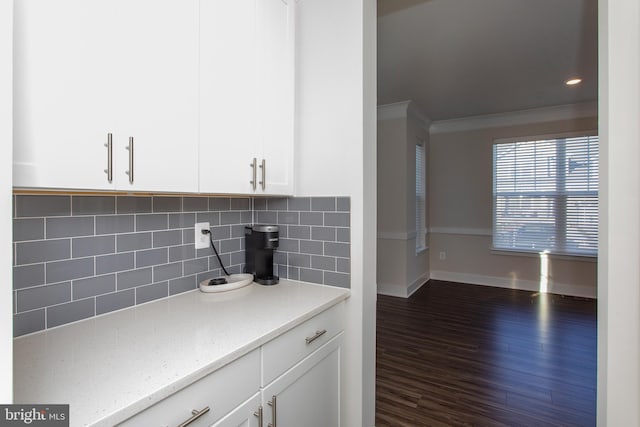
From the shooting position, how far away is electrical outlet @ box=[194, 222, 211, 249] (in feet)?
4.99

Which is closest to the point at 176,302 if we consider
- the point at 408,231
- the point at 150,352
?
the point at 150,352

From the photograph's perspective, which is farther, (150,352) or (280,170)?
(280,170)

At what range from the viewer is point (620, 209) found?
1.09 m

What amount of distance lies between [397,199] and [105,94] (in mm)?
3952

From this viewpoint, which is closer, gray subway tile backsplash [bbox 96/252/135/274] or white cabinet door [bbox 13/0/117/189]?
white cabinet door [bbox 13/0/117/189]

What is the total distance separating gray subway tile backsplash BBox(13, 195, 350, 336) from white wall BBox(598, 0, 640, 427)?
39.3 inches

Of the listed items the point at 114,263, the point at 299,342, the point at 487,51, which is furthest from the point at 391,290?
the point at 114,263

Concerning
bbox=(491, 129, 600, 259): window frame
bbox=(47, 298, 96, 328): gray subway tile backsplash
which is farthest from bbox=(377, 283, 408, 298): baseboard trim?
bbox=(47, 298, 96, 328): gray subway tile backsplash

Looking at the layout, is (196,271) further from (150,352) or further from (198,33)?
(198,33)

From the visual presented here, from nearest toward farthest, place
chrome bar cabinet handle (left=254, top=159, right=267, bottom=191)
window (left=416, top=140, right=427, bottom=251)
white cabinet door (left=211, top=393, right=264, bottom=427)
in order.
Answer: white cabinet door (left=211, top=393, right=264, bottom=427) → chrome bar cabinet handle (left=254, top=159, right=267, bottom=191) → window (left=416, top=140, right=427, bottom=251)

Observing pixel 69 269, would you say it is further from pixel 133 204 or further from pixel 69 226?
pixel 133 204

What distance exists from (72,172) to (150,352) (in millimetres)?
534

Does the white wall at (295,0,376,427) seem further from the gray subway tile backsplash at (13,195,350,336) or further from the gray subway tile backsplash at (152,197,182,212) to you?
the gray subway tile backsplash at (152,197,182,212)

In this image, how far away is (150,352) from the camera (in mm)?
886
